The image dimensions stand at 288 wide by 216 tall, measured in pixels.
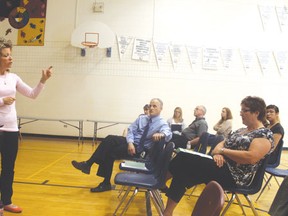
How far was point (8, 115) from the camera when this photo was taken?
240 cm

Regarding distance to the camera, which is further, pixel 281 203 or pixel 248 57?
pixel 248 57

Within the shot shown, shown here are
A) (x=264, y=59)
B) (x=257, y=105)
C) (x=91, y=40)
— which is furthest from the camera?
(x=264, y=59)

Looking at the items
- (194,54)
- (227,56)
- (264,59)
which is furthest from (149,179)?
(264,59)

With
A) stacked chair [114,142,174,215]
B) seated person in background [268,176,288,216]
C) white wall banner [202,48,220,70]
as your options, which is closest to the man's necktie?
stacked chair [114,142,174,215]

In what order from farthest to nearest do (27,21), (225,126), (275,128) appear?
(27,21), (225,126), (275,128)

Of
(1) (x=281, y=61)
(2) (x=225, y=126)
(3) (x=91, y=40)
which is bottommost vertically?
(2) (x=225, y=126)

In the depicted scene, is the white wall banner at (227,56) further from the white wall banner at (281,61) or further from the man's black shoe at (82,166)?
the man's black shoe at (82,166)

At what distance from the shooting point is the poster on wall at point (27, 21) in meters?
7.68

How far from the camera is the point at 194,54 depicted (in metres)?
7.54

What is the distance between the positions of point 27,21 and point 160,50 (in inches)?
149

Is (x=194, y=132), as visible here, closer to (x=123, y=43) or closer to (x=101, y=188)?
(x=101, y=188)

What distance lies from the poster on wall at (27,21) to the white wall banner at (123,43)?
2.16m

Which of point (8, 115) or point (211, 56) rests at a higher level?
point (211, 56)

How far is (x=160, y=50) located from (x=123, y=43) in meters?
1.03
